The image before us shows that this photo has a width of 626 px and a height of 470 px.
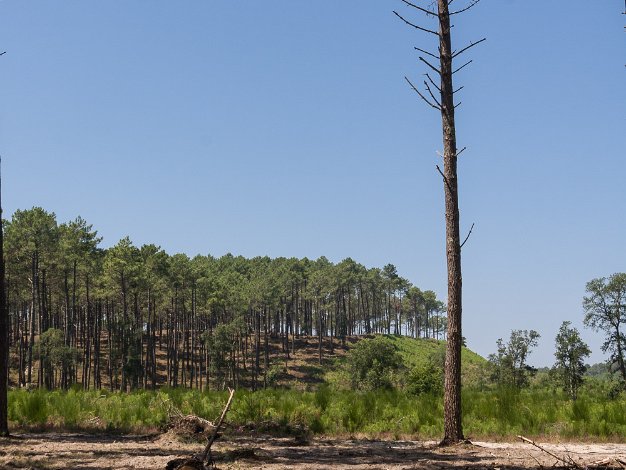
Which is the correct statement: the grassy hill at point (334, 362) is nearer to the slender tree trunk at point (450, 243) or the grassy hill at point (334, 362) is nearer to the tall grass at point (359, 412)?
the tall grass at point (359, 412)

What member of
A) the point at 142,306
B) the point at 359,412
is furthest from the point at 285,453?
the point at 142,306

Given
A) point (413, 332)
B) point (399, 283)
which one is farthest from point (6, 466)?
point (413, 332)

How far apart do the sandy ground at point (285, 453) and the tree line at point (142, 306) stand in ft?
119

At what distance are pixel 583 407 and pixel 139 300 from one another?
67.3 meters

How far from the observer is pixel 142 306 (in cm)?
7688

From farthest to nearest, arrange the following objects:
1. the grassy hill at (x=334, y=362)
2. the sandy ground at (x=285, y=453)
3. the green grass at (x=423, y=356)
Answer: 1. the green grass at (x=423, y=356)
2. the grassy hill at (x=334, y=362)
3. the sandy ground at (x=285, y=453)

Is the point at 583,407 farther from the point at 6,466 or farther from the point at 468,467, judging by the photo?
the point at 6,466

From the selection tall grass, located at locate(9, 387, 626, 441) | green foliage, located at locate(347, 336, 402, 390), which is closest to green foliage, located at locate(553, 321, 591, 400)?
green foliage, located at locate(347, 336, 402, 390)

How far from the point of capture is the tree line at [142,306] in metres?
57.1

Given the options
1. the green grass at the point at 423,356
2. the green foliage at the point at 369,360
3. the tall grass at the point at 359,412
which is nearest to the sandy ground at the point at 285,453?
the tall grass at the point at 359,412

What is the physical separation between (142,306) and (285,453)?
6983 centimetres

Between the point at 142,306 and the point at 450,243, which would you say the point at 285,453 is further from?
the point at 142,306

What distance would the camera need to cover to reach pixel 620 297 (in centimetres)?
6209

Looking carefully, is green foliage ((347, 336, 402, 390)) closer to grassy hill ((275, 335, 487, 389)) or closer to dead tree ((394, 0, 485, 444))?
grassy hill ((275, 335, 487, 389))
